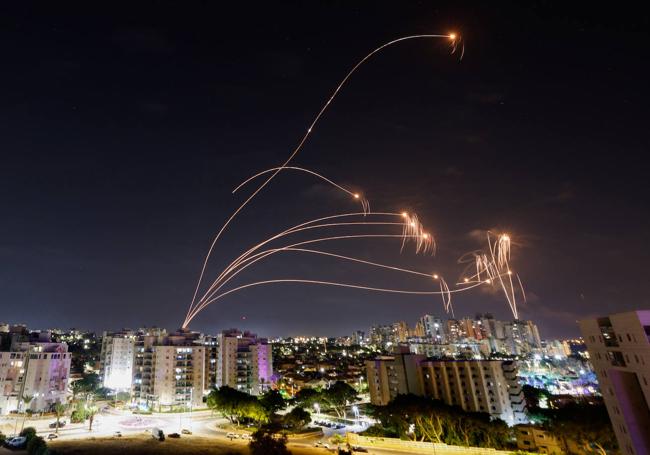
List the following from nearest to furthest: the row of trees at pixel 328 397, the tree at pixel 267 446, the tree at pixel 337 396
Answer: the tree at pixel 267 446 < the tree at pixel 337 396 < the row of trees at pixel 328 397

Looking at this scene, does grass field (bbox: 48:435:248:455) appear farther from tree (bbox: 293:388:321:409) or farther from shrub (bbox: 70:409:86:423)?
tree (bbox: 293:388:321:409)

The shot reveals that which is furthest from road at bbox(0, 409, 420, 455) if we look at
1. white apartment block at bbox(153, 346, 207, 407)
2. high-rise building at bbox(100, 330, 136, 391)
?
high-rise building at bbox(100, 330, 136, 391)

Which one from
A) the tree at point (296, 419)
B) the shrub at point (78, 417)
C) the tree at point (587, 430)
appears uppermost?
the shrub at point (78, 417)

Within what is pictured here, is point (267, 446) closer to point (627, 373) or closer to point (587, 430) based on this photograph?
point (627, 373)

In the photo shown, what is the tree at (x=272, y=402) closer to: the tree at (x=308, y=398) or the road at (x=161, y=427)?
the road at (x=161, y=427)

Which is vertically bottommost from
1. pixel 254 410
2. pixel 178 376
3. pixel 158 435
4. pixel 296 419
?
pixel 296 419

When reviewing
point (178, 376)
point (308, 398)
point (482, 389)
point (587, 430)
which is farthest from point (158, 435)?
point (482, 389)

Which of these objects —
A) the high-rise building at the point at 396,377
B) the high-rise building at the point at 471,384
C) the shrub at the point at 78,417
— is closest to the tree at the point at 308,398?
the high-rise building at the point at 396,377
